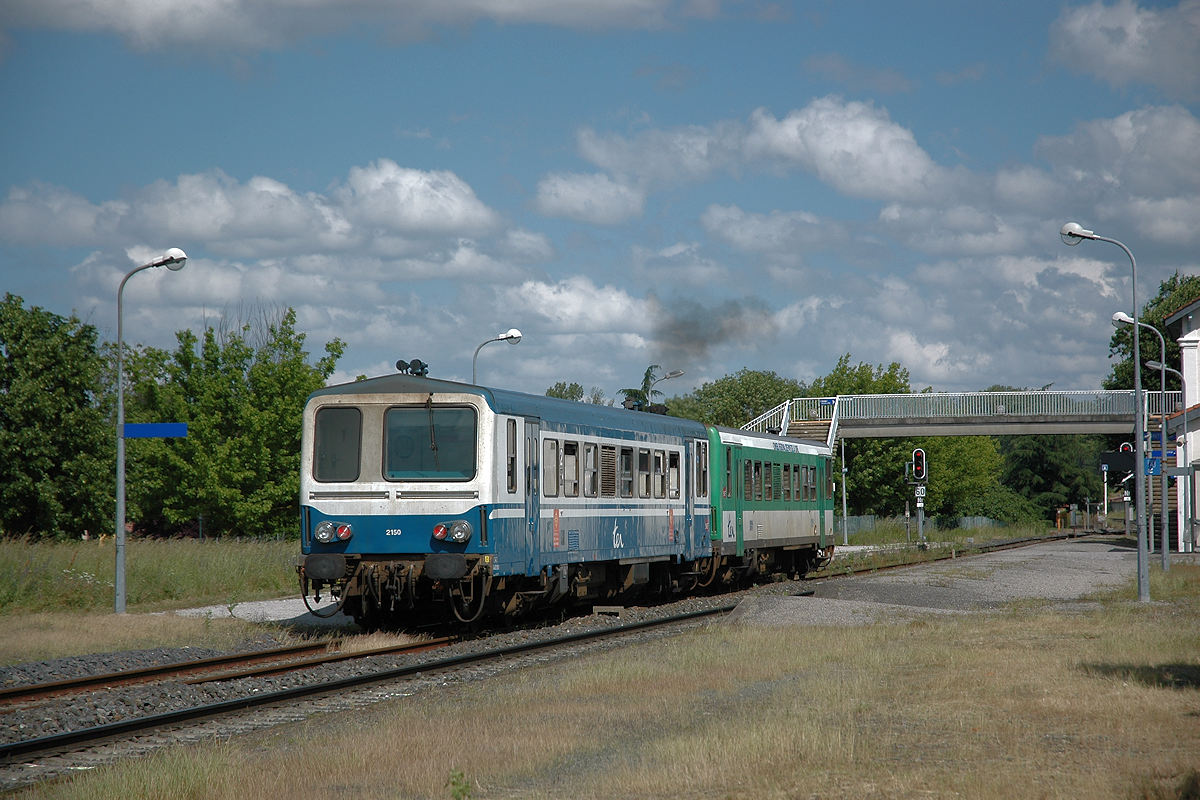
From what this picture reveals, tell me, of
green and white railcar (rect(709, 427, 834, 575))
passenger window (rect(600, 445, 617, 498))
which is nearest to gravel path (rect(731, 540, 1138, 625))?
green and white railcar (rect(709, 427, 834, 575))

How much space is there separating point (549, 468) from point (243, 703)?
23.9 feet

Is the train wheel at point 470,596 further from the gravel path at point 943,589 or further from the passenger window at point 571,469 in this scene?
the gravel path at point 943,589

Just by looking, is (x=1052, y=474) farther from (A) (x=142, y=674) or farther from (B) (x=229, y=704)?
(B) (x=229, y=704)

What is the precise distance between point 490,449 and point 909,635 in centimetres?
590

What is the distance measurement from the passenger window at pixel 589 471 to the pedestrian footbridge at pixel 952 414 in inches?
1412

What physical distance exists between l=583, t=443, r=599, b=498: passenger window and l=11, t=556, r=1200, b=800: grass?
14.4 ft

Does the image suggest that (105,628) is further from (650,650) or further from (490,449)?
(650,650)

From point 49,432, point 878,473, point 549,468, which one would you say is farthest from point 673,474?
point 878,473

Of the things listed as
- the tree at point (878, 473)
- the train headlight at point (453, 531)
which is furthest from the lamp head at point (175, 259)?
the tree at point (878, 473)

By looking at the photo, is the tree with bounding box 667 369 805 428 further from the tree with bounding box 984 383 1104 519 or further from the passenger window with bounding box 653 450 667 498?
the passenger window with bounding box 653 450 667 498

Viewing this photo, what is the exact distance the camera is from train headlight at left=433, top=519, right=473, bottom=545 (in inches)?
626

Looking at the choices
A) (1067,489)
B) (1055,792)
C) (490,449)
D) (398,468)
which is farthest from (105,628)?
(1067,489)

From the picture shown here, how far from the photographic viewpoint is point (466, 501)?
52.5 ft

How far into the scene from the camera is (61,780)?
8484 mm
